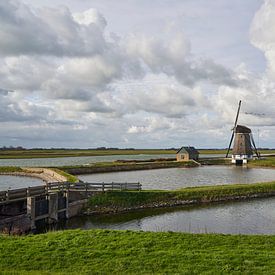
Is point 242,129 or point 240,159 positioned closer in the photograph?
point 240,159

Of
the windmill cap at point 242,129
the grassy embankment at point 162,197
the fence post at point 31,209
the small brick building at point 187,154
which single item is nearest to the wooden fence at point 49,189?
the fence post at point 31,209

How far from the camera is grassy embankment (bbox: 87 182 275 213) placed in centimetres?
3319

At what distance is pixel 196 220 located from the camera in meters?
28.4

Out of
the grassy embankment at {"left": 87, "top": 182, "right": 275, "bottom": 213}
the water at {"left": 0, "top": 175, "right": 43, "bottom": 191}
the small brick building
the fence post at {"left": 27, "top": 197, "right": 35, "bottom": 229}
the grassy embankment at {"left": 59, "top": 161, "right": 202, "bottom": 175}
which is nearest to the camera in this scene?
the fence post at {"left": 27, "top": 197, "right": 35, "bottom": 229}

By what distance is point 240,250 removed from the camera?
50.1 ft

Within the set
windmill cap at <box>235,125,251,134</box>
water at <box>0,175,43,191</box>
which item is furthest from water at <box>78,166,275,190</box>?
windmill cap at <box>235,125,251,134</box>

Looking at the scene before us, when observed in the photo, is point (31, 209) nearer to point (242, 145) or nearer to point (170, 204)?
point (170, 204)

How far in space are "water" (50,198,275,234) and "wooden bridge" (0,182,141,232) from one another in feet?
4.39

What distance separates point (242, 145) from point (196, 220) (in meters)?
80.9

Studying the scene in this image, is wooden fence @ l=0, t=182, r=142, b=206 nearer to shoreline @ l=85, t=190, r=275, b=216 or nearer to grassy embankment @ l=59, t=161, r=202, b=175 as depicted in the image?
shoreline @ l=85, t=190, r=275, b=216

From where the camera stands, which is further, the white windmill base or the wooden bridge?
the white windmill base

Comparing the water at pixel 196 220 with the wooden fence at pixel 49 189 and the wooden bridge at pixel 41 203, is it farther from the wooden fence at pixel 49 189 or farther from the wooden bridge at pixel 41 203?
the wooden fence at pixel 49 189

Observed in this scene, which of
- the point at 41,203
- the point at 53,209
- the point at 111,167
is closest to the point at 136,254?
the point at 41,203

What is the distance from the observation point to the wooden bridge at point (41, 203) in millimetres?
26953
